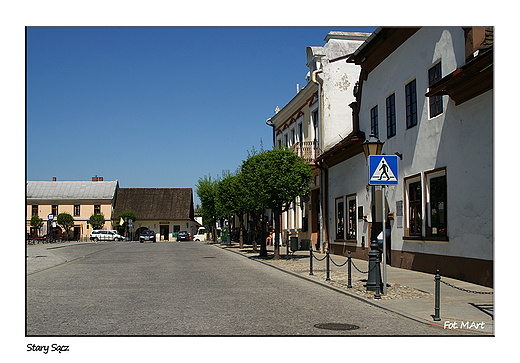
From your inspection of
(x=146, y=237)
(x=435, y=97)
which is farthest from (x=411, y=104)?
(x=146, y=237)

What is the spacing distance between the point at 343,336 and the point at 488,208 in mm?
6976

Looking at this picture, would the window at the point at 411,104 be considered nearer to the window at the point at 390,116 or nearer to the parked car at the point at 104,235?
the window at the point at 390,116

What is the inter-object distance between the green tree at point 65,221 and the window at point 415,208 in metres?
68.0

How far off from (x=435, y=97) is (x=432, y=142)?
1311 mm

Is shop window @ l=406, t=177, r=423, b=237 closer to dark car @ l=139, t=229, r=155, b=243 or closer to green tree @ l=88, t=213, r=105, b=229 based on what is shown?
dark car @ l=139, t=229, r=155, b=243

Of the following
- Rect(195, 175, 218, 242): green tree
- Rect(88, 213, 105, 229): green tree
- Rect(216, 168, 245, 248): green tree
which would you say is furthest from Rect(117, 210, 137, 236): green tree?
Rect(216, 168, 245, 248): green tree

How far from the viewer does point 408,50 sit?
17.3m

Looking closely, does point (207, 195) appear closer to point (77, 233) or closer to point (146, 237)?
point (146, 237)

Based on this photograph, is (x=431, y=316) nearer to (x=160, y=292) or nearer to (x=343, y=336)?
(x=343, y=336)

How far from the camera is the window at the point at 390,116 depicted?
18688mm

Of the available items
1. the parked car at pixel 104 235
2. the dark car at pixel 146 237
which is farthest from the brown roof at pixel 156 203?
the dark car at pixel 146 237

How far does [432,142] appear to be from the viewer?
15.4 meters
